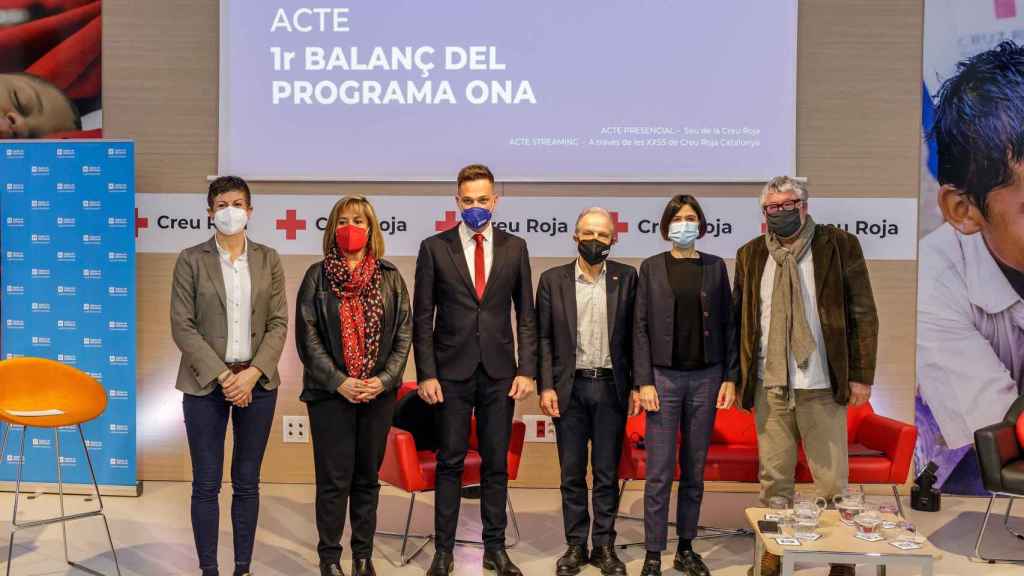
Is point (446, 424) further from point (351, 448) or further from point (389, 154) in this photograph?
point (389, 154)

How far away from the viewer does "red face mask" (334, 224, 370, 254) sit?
3.40 metres

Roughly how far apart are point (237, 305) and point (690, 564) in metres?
2.09

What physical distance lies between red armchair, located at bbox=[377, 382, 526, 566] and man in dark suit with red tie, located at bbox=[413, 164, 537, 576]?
295 millimetres

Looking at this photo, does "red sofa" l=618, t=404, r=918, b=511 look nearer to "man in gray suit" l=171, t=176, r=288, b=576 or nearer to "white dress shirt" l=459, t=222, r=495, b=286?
"white dress shirt" l=459, t=222, r=495, b=286

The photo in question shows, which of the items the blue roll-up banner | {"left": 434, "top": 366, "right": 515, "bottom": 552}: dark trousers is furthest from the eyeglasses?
the blue roll-up banner

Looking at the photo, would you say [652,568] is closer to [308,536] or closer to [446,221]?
[308,536]

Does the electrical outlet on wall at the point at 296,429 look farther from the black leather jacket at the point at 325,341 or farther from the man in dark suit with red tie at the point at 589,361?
the man in dark suit with red tie at the point at 589,361

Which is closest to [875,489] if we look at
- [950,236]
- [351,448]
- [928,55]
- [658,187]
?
[950,236]

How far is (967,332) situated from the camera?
16.3ft

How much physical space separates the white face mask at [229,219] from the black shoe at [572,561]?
6.09 feet

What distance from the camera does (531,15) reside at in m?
4.96

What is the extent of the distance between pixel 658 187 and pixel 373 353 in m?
2.22

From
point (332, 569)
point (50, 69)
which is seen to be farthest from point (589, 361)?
point (50, 69)

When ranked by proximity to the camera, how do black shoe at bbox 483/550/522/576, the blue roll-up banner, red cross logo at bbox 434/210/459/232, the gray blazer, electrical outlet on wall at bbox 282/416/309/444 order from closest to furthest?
1. the gray blazer
2. black shoe at bbox 483/550/522/576
3. the blue roll-up banner
4. red cross logo at bbox 434/210/459/232
5. electrical outlet on wall at bbox 282/416/309/444
